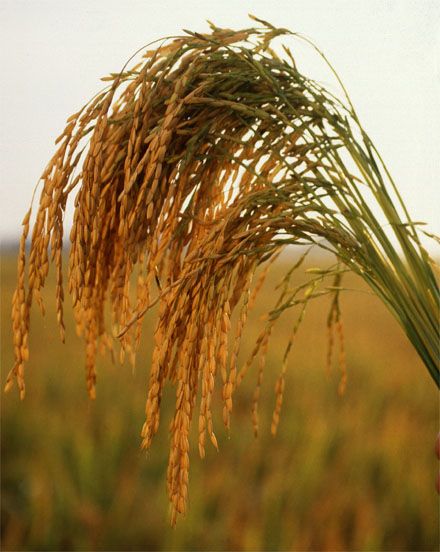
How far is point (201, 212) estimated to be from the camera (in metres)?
1.28

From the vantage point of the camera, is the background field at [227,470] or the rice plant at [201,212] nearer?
the rice plant at [201,212]

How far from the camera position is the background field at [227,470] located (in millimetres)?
2512

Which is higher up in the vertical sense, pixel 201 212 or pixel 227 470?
pixel 201 212

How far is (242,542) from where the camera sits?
2.52 metres

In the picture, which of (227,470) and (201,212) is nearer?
(201,212)

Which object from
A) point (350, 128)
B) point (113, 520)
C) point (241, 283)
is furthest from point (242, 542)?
point (350, 128)

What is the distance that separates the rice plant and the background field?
1.42m

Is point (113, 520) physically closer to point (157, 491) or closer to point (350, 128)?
point (157, 491)

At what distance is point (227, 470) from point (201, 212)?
1811 millimetres

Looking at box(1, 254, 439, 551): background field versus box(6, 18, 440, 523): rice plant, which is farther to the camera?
box(1, 254, 439, 551): background field

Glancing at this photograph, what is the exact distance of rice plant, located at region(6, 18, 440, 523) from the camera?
1.10 m

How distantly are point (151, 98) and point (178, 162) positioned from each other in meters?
0.12

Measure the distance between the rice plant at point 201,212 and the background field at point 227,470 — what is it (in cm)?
142

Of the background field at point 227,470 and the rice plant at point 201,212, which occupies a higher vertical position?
the rice plant at point 201,212
